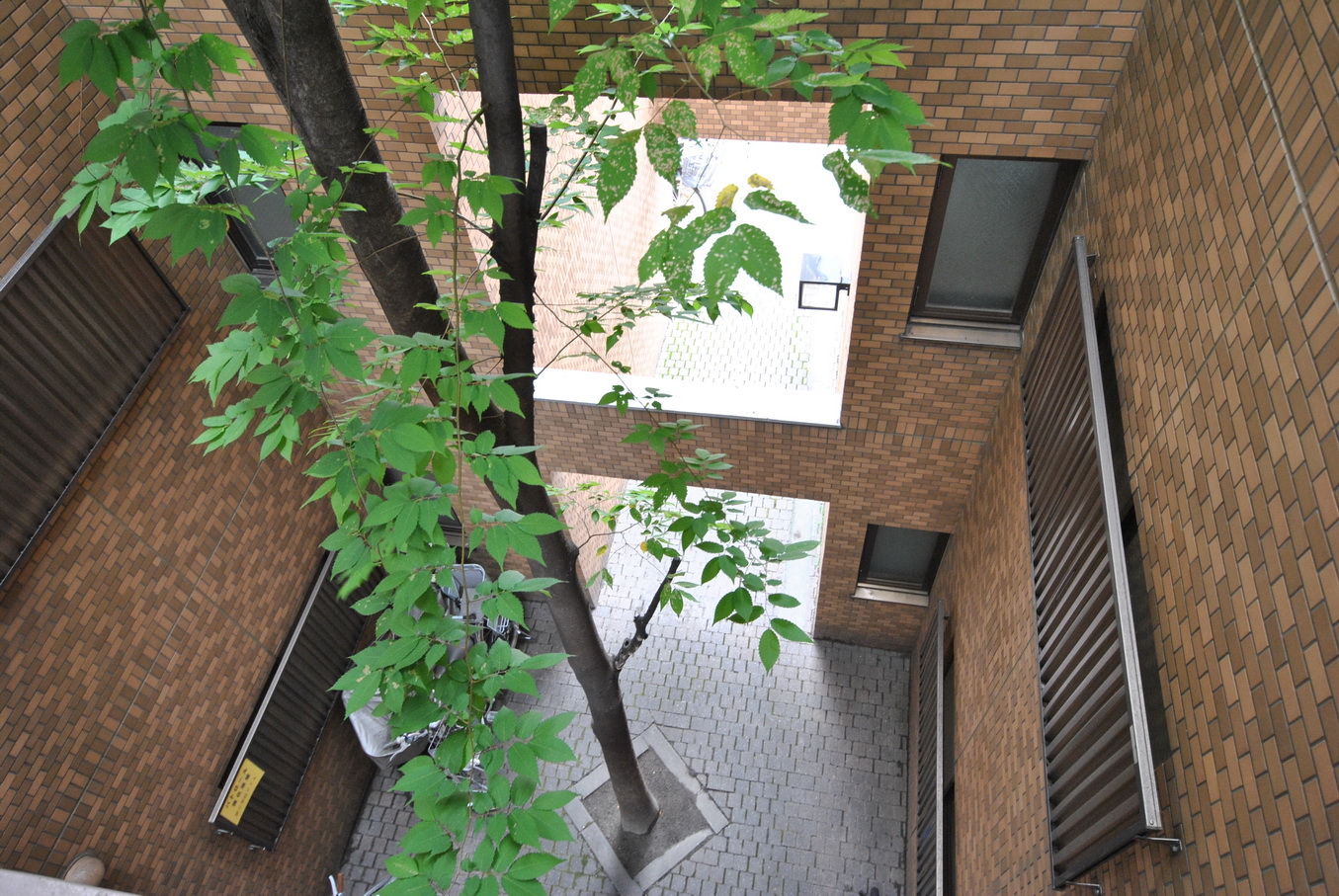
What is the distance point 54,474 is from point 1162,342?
16.9 ft

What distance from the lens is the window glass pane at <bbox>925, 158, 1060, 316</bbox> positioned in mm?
4223

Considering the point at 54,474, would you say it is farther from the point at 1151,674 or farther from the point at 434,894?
the point at 1151,674

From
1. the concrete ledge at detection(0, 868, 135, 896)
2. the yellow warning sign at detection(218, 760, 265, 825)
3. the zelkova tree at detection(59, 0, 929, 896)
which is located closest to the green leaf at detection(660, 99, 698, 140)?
the zelkova tree at detection(59, 0, 929, 896)

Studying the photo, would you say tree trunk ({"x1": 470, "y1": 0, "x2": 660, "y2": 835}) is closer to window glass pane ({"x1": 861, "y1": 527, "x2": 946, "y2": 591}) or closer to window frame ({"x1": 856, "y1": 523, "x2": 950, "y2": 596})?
window frame ({"x1": 856, "y1": 523, "x2": 950, "y2": 596})

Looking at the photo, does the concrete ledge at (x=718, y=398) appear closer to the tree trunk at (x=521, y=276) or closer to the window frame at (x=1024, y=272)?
the window frame at (x=1024, y=272)

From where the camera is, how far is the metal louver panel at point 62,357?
4070mm

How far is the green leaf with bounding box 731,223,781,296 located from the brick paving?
5724mm

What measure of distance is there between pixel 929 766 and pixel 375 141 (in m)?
5.26

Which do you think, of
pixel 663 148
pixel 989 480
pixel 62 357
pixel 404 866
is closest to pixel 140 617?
pixel 62 357

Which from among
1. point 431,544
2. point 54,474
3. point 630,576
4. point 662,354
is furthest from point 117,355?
point 662,354

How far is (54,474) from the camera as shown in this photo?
4312 millimetres

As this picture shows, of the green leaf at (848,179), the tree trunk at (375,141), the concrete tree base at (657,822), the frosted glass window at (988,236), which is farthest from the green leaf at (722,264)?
the concrete tree base at (657,822)

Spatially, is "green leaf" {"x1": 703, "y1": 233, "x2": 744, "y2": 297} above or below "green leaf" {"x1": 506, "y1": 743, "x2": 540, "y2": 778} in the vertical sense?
above

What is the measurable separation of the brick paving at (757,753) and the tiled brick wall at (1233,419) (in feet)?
10.4
